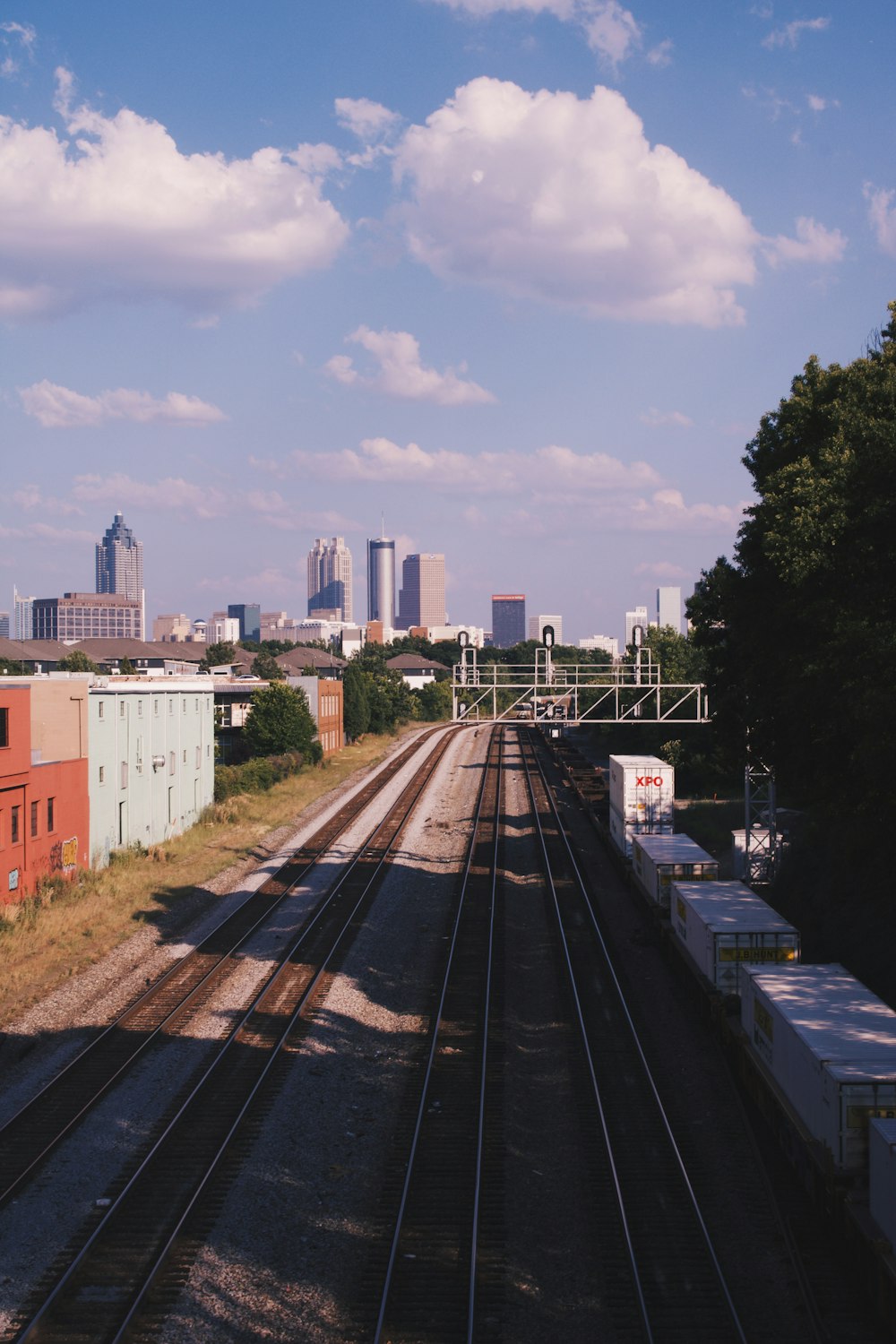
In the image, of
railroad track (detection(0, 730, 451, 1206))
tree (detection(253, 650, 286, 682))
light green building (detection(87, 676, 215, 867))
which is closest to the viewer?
railroad track (detection(0, 730, 451, 1206))

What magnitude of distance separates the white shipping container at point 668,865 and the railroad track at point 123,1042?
10624mm

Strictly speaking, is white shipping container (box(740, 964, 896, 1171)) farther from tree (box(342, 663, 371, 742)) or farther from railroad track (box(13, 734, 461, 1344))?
tree (box(342, 663, 371, 742))

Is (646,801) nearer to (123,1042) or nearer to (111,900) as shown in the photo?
(111,900)

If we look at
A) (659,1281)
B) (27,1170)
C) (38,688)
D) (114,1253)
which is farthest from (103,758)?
(659,1281)

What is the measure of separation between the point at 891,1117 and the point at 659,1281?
10.4 ft

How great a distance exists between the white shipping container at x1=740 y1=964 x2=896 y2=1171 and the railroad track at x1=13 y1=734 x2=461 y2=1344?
7.63 metres

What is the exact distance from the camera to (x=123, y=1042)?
19.1 meters

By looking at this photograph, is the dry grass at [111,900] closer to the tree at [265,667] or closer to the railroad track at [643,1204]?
the railroad track at [643,1204]

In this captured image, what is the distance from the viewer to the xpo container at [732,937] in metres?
19.0

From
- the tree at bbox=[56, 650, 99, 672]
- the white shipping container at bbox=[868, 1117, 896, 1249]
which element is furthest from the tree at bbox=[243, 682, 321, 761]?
the tree at bbox=[56, 650, 99, 672]

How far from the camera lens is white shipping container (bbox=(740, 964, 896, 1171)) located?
11.8m

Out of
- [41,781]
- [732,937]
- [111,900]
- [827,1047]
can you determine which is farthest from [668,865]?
[41,781]

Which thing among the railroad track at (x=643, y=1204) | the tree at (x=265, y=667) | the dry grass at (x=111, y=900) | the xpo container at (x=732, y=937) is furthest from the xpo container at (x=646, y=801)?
the tree at (x=265, y=667)

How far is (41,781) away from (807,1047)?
26887 mm
